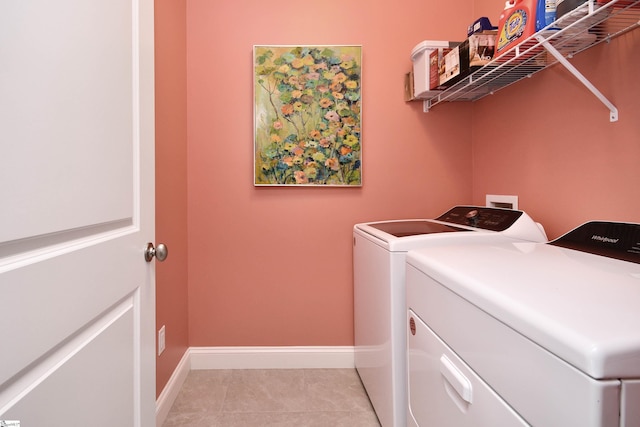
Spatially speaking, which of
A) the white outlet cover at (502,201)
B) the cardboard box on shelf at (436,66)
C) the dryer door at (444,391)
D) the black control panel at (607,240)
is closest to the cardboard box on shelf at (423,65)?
the cardboard box on shelf at (436,66)

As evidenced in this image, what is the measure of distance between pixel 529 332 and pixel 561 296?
117mm

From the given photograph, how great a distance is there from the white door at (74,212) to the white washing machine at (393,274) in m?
0.85

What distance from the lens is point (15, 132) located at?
1.68 feet

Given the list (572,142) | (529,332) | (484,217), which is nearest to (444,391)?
(529,332)

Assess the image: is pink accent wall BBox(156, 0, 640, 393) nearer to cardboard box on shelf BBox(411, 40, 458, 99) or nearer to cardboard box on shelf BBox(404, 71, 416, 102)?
cardboard box on shelf BBox(404, 71, 416, 102)

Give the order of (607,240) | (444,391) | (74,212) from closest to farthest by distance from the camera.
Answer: (74,212), (444,391), (607,240)

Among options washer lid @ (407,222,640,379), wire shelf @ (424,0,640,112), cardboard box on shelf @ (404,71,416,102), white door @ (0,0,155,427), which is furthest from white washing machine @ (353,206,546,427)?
white door @ (0,0,155,427)

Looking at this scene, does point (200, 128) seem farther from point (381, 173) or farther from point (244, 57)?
point (381, 173)

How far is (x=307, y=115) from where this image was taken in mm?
1975

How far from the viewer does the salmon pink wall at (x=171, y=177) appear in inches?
62.3

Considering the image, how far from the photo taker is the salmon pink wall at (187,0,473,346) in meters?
1.99

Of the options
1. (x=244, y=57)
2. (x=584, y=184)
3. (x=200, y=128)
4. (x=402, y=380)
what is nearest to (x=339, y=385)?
(x=402, y=380)

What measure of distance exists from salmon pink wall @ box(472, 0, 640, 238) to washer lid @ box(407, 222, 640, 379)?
36cm

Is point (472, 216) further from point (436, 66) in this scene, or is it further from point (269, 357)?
point (269, 357)
